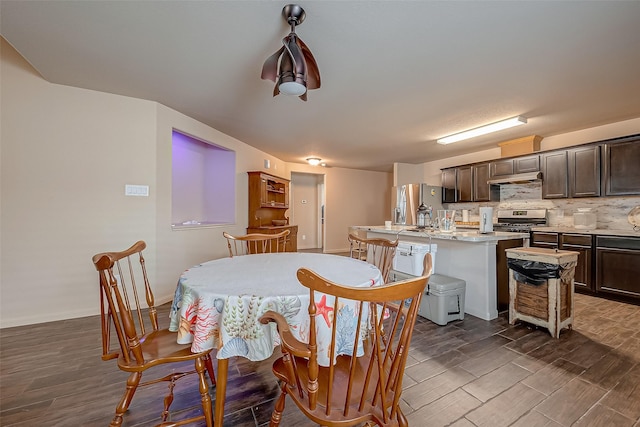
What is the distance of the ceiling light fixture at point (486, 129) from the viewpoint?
3562 millimetres

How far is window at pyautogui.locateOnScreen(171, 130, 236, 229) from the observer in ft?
13.9

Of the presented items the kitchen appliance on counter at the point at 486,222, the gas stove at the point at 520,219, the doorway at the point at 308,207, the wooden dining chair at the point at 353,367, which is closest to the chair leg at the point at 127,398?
the wooden dining chair at the point at 353,367

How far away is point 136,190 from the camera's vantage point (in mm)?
3021

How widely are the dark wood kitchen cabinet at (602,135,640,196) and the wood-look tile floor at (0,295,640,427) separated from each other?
2021mm

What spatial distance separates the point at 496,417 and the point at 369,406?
1.02 m

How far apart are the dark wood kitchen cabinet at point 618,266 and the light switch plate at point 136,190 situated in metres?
5.74

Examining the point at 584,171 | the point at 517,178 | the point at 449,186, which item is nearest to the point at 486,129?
the point at 517,178

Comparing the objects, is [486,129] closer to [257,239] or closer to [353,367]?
[257,239]

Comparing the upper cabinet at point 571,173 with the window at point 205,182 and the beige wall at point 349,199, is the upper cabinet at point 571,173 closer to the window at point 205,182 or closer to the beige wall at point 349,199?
the beige wall at point 349,199

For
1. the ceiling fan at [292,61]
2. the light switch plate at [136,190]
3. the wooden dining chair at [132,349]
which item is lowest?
the wooden dining chair at [132,349]

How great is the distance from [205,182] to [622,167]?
616cm

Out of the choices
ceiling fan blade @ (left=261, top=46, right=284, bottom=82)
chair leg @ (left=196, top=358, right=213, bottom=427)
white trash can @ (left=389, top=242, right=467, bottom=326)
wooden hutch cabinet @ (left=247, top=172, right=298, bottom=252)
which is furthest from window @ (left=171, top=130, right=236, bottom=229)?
chair leg @ (left=196, top=358, right=213, bottom=427)

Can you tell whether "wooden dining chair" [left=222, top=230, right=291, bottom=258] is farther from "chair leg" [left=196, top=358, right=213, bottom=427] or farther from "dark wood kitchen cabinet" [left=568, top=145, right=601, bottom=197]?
"dark wood kitchen cabinet" [left=568, top=145, right=601, bottom=197]

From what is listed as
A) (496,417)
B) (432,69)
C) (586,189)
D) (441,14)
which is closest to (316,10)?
(441,14)
